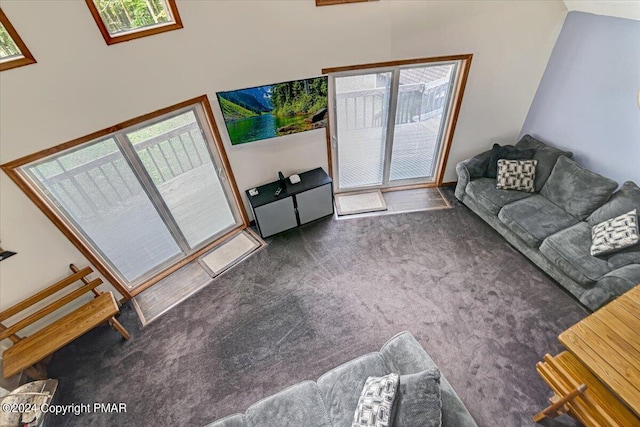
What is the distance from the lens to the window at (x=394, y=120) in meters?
3.80

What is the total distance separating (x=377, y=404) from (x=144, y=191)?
10.6 feet

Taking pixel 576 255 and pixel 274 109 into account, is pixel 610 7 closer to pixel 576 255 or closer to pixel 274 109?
pixel 576 255

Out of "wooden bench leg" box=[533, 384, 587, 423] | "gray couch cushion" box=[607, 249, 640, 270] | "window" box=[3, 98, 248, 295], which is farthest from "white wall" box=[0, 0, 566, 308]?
"wooden bench leg" box=[533, 384, 587, 423]

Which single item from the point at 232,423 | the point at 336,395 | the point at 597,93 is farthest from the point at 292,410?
the point at 597,93

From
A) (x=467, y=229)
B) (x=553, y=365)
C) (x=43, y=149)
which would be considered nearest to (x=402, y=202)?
(x=467, y=229)

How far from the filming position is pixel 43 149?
8.49ft

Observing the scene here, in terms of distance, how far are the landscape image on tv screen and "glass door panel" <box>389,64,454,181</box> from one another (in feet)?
3.76

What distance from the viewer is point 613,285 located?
9.24ft

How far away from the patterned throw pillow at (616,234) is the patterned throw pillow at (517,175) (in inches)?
36.9

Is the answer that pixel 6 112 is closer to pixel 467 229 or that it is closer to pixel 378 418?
pixel 378 418

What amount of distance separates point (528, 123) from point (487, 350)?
125 inches

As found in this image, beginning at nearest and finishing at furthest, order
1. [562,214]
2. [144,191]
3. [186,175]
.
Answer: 1. [144,191]
2. [562,214]
3. [186,175]

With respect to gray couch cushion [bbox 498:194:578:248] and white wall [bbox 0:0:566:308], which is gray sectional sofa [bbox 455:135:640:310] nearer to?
gray couch cushion [bbox 498:194:578:248]

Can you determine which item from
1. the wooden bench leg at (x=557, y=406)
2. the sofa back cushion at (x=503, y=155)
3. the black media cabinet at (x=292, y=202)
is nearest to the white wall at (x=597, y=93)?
the sofa back cushion at (x=503, y=155)
